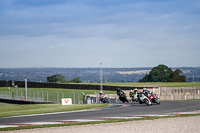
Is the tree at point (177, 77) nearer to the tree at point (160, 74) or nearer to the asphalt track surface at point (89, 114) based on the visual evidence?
the tree at point (160, 74)

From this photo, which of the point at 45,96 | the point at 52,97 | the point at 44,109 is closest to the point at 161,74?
the point at 45,96

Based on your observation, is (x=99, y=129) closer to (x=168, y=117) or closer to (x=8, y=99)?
(x=168, y=117)

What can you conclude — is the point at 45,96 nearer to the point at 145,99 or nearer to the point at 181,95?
the point at 181,95

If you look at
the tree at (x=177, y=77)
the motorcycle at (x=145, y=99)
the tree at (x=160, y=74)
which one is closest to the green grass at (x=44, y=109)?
the motorcycle at (x=145, y=99)

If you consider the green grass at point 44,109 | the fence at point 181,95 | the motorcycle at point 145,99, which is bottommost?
the fence at point 181,95

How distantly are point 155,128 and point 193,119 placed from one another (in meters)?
3.44

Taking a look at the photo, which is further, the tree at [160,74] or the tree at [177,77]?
the tree at [160,74]

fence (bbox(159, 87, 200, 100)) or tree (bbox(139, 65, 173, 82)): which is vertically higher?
tree (bbox(139, 65, 173, 82))

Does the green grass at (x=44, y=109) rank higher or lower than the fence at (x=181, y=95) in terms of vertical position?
higher

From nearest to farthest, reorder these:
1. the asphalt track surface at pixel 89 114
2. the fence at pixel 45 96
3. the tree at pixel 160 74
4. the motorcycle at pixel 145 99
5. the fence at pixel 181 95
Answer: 1. the asphalt track surface at pixel 89 114
2. the motorcycle at pixel 145 99
3. the fence at pixel 45 96
4. the fence at pixel 181 95
5. the tree at pixel 160 74

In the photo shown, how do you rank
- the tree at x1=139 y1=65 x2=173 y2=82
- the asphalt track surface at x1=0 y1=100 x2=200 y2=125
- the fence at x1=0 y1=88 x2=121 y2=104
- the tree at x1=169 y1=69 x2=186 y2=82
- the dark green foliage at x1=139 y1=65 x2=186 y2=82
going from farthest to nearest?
the tree at x1=139 y1=65 x2=173 y2=82, the dark green foliage at x1=139 y1=65 x2=186 y2=82, the tree at x1=169 y1=69 x2=186 y2=82, the fence at x1=0 y1=88 x2=121 y2=104, the asphalt track surface at x1=0 y1=100 x2=200 y2=125

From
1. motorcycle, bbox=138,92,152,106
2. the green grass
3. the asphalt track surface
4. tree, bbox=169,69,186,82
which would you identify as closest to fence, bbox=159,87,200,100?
motorcycle, bbox=138,92,152,106

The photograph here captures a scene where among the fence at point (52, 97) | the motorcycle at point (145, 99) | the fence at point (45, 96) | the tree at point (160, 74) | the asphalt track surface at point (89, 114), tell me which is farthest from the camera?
the tree at point (160, 74)

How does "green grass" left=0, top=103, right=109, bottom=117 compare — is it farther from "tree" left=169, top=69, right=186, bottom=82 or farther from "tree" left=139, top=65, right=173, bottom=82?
"tree" left=139, top=65, right=173, bottom=82
